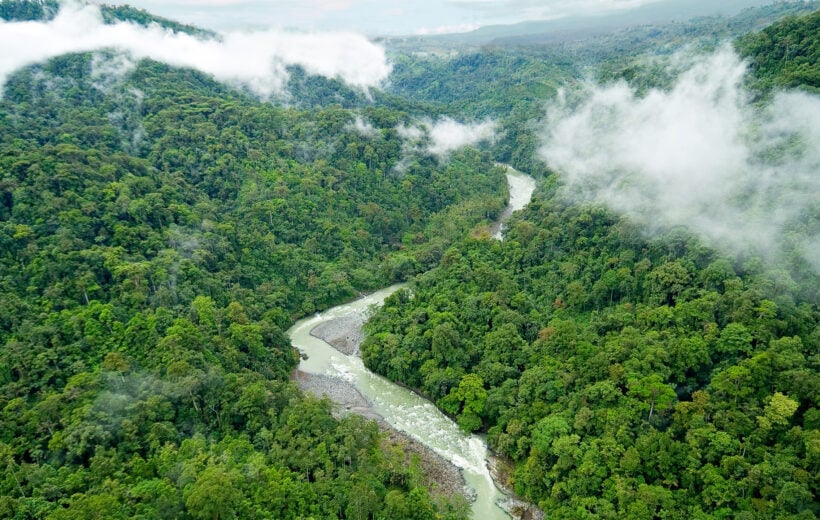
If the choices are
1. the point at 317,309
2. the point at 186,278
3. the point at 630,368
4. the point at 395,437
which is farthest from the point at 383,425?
the point at 186,278

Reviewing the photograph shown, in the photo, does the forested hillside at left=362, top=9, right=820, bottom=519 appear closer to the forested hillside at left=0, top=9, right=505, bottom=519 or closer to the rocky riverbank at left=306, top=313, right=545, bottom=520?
the rocky riverbank at left=306, top=313, right=545, bottom=520

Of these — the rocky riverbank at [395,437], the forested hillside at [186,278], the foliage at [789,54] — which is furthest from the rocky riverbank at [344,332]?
the foliage at [789,54]

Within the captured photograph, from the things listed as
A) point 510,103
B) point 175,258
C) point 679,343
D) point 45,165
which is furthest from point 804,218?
point 510,103

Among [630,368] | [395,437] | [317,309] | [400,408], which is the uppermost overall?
[630,368]

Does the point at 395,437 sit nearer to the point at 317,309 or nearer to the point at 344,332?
the point at 344,332

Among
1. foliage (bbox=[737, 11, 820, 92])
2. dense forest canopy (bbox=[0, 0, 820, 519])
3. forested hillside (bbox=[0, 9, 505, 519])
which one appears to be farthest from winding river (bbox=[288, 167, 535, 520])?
foliage (bbox=[737, 11, 820, 92])

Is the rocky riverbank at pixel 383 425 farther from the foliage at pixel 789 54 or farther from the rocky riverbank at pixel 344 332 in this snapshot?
the foliage at pixel 789 54
